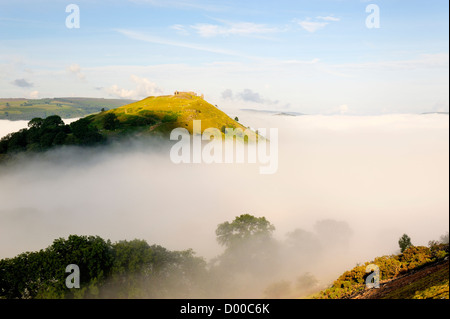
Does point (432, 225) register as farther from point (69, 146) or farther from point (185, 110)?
point (69, 146)

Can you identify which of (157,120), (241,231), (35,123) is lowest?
(241,231)

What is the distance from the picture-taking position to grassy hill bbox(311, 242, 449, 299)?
2705 cm

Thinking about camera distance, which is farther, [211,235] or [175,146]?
[175,146]

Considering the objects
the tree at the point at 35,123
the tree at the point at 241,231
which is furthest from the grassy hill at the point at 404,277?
the tree at the point at 35,123

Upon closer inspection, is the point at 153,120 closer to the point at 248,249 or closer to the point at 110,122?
the point at 110,122

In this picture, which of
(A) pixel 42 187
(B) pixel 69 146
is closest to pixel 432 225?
(B) pixel 69 146

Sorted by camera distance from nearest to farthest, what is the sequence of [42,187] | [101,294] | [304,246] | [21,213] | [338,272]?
[101,294]
[338,272]
[304,246]
[21,213]
[42,187]

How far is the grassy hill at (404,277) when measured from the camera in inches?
1065

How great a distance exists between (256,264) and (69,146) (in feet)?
401

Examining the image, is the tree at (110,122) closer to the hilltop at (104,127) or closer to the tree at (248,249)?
the hilltop at (104,127)

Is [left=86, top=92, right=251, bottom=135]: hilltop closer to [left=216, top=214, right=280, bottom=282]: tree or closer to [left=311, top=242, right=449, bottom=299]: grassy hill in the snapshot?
[left=216, top=214, right=280, bottom=282]: tree

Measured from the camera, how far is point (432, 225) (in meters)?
170

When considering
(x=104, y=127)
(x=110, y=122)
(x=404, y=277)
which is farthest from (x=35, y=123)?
(x=404, y=277)

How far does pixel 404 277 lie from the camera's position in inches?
1420
